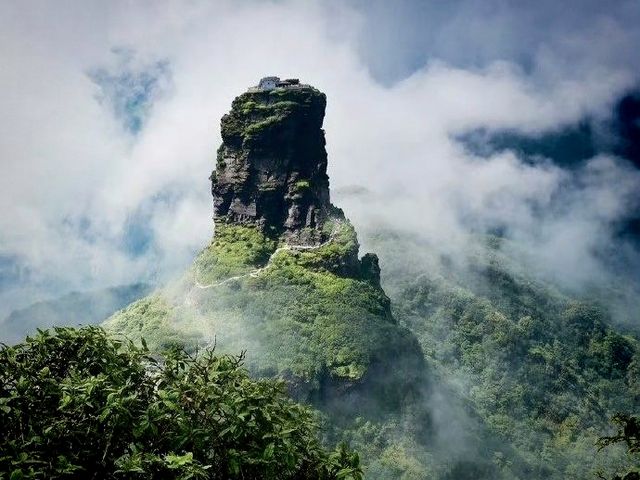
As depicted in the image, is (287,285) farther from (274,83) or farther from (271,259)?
(274,83)

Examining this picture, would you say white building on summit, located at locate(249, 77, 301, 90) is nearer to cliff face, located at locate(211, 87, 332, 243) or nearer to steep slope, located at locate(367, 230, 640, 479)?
cliff face, located at locate(211, 87, 332, 243)

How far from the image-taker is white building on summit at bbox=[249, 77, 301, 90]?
82125 mm

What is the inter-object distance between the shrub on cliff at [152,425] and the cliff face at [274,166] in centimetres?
6749

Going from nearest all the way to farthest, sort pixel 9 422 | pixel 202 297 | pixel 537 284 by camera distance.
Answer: pixel 9 422, pixel 202 297, pixel 537 284

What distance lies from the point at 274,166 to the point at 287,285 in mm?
17752

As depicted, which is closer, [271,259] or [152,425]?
[152,425]

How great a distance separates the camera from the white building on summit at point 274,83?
8212 cm

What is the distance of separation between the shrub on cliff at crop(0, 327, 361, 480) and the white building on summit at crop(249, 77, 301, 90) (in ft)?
247

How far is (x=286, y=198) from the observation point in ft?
261

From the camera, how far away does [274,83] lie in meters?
83.1

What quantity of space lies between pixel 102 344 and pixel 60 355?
776mm

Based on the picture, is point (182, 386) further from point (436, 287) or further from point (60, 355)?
point (436, 287)

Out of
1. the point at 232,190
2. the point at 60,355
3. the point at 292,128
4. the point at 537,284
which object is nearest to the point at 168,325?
the point at 232,190

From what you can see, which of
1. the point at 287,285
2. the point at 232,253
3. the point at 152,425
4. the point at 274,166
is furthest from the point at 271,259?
the point at 152,425
